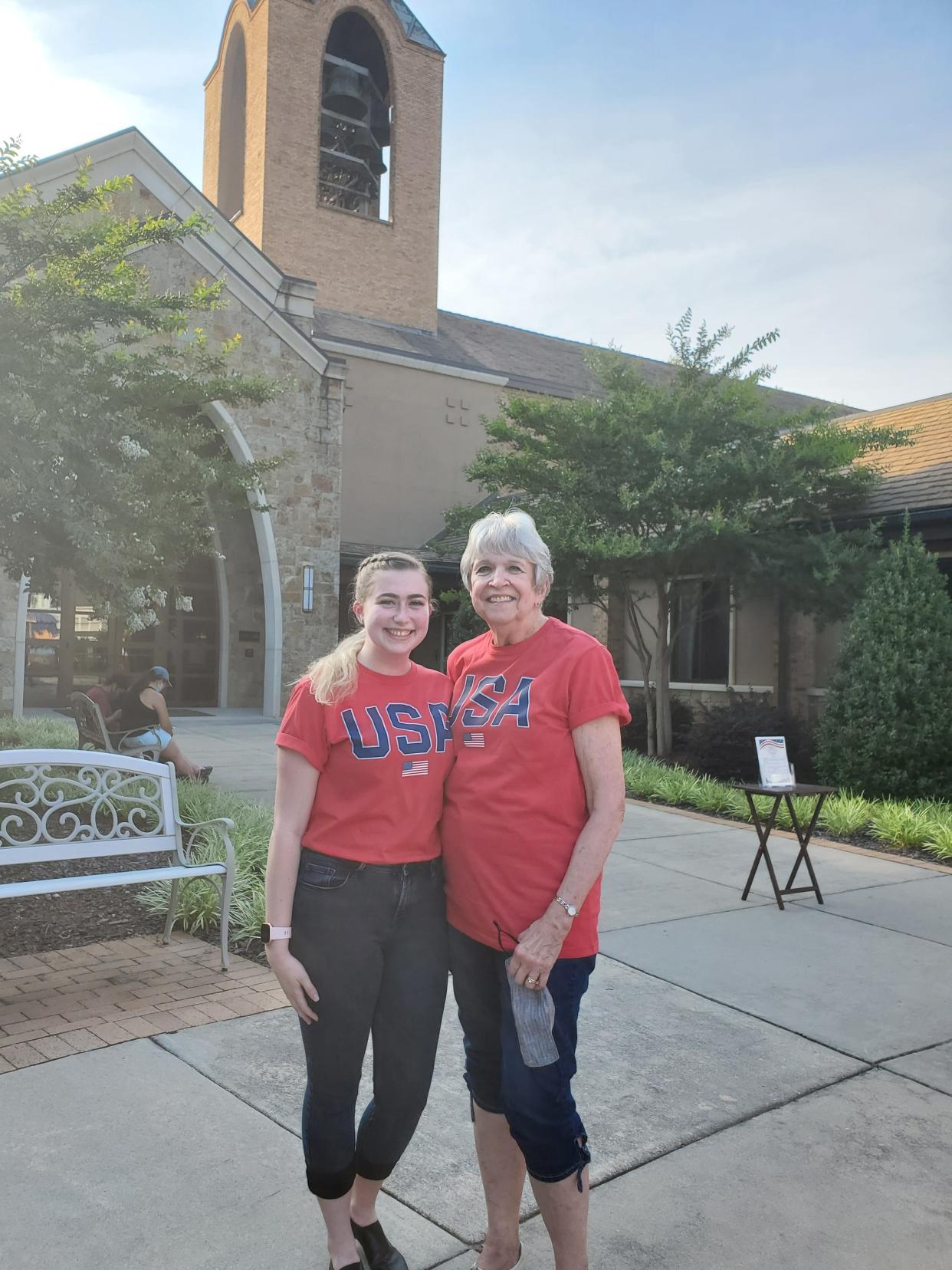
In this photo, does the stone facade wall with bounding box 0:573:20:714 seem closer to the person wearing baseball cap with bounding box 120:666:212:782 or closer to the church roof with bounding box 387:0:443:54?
the person wearing baseball cap with bounding box 120:666:212:782

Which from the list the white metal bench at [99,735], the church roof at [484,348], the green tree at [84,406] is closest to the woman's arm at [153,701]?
the white metal bench at [99,735]

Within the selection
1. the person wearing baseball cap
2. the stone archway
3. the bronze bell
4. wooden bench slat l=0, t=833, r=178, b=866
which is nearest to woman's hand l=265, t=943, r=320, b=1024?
wooden bench slat l=0, t=833, r=178, b=866

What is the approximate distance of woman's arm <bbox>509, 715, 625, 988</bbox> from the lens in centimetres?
→ 229

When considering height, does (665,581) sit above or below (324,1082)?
above

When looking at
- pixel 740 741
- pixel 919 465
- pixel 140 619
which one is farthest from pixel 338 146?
pixel 140 619

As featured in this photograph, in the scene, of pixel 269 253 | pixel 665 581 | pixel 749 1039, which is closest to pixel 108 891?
pixel 749 1039

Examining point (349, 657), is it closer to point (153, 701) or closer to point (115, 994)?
point (115, 994)

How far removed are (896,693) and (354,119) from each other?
967 inches

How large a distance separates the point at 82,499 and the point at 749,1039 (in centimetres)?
549

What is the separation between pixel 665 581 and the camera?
→ 13781 mm

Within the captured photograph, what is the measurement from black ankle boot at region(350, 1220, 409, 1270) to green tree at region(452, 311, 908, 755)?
997 centimetres

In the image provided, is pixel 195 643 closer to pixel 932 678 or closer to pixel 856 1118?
pixel 932 678

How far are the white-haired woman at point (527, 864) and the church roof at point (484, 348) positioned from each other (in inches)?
828

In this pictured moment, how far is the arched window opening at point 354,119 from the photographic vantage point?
28.0 metres
